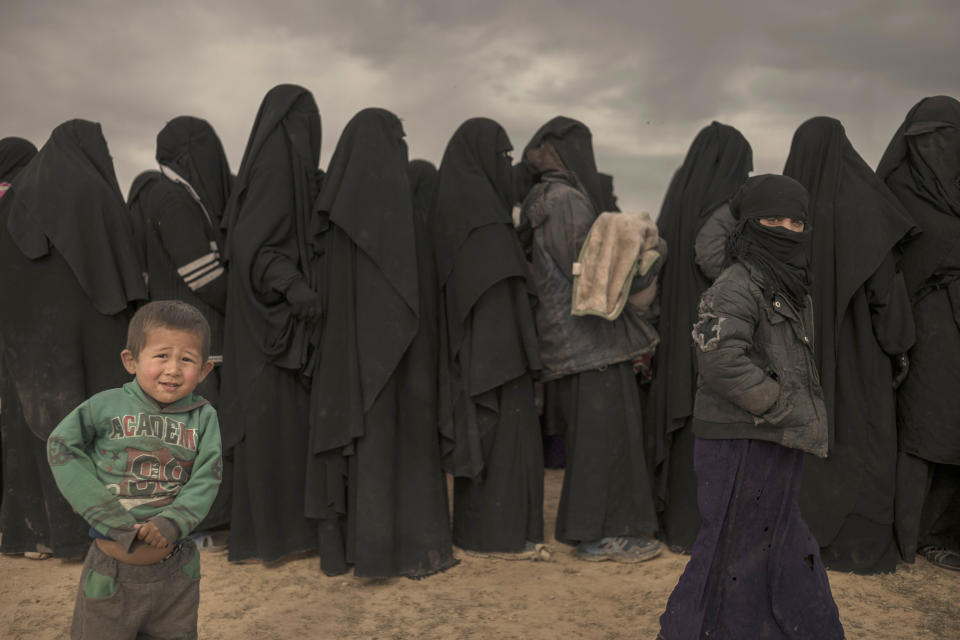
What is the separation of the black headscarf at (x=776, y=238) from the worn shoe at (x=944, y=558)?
2.35 metres

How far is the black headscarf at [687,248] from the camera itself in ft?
14.5

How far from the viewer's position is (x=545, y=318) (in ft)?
14.8

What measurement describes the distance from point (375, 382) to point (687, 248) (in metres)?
1.93

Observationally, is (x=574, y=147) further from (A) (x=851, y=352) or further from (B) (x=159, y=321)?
(B) (x=159, y=321)

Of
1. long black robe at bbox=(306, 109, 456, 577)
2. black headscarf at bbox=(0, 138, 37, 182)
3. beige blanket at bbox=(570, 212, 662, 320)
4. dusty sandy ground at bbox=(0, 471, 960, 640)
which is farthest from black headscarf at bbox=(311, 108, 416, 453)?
black headscarf at bbox=(0, 138, 37, 182)

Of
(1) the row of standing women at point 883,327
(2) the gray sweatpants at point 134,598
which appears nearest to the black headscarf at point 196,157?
(2) the gray sweatpants at point 134,598

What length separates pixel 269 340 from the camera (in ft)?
13.7

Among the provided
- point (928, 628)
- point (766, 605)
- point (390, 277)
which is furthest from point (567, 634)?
point (390, 277)

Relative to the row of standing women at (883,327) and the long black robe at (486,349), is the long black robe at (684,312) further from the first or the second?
A: the long black robe at (486,349)

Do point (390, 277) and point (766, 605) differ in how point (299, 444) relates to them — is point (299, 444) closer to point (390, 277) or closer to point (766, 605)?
point (390, 277)

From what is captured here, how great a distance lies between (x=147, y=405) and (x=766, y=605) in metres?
2.27

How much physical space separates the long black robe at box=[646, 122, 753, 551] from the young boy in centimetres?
288

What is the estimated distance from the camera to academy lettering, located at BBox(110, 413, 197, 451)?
2225mm

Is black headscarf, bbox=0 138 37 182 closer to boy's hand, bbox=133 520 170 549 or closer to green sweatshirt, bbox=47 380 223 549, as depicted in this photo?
green sweatshirt, bbox=47 380 223 549
